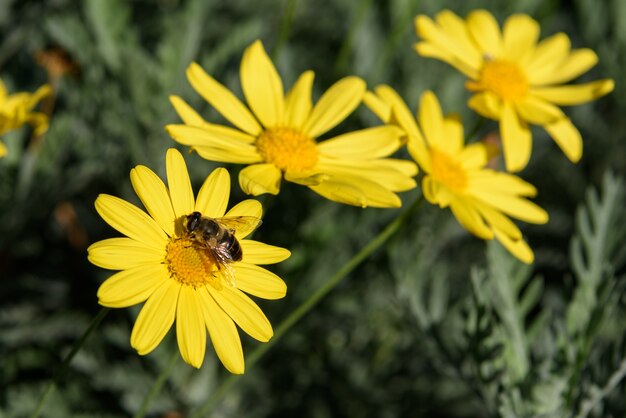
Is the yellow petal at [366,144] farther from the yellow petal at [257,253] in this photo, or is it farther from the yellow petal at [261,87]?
the yellow petal at [257,253]

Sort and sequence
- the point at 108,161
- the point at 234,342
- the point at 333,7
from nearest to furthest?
the point at 234,342 → the point at 108,161 → the point at 333,7

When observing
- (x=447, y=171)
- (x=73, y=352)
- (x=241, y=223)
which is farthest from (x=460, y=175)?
(x=73, y=352)

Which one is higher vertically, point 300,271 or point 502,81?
point 502,81

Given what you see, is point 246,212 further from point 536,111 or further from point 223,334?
point 536,111

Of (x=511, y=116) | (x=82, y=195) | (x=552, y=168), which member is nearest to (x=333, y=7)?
(x=552, y=168)

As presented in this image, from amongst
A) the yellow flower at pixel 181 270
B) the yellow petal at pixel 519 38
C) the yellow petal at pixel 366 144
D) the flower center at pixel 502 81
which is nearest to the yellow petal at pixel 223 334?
the yellow flower at pixel 181 270

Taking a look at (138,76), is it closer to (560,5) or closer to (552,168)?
(552,168)
